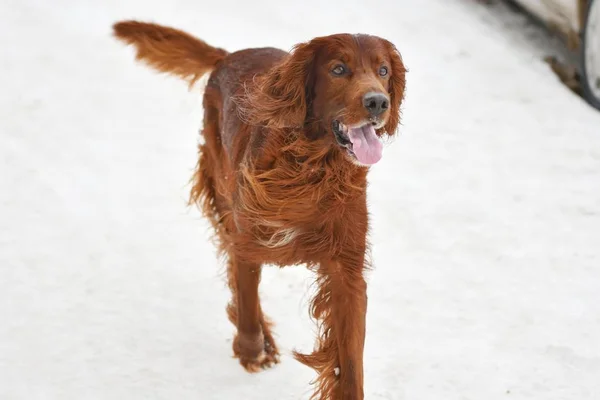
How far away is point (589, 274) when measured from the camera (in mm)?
3590

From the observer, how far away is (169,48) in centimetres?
353

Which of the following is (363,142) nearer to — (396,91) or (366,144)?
(366,144)

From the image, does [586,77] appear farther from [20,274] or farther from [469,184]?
[20,274]

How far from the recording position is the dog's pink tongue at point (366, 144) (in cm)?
231

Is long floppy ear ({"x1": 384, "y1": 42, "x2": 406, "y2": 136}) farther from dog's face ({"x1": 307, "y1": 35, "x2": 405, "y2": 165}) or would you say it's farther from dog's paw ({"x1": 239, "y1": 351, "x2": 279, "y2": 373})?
dog's paw ({"x1": 239, "y1": 351, "x2": 279, "y2": 373})

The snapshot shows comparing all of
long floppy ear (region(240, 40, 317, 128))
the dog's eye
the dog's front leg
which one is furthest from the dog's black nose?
the dog's front leg

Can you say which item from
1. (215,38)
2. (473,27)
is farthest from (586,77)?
(215,38)

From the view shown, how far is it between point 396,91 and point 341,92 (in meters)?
0.29

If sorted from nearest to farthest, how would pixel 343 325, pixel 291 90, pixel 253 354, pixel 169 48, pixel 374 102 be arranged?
pixel 374 102 → pixel 291 90 → pixel 343 325 → pixel 253 354 → pixel 169 48

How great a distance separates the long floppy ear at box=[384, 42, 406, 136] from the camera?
2.54m

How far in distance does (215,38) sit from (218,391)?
9.80ft

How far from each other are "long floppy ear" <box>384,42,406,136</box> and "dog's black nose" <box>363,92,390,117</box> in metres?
0.29

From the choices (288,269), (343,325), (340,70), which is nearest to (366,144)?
(340,70)

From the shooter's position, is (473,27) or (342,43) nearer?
(342,43)
